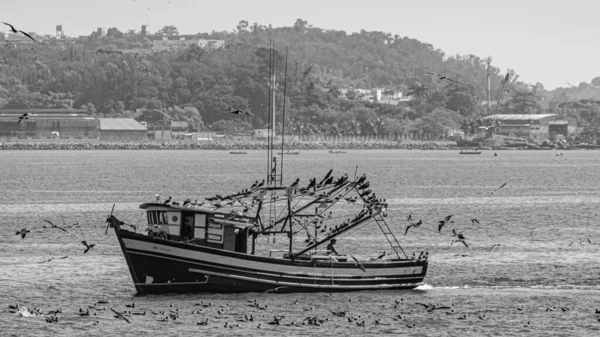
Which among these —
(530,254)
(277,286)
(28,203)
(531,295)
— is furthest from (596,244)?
(28,203)

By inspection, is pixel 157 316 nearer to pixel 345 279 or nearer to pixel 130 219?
pixel 345 279

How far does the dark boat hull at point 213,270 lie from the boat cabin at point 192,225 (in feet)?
3.83

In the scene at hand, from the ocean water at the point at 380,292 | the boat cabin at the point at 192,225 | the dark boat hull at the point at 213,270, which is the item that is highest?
the boat cabin at the point at 192,225

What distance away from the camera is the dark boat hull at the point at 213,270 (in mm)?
59438

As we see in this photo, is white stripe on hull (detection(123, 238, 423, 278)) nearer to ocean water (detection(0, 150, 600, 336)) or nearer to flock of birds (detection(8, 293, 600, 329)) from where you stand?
ocean water (detection(0, 150, 600, 336))

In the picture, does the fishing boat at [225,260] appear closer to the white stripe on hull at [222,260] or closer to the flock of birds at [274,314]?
the white stripe on hull at [222,260]

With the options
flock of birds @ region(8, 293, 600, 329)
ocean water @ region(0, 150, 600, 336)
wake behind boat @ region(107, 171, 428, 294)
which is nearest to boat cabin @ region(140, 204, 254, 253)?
wake behind boat @ region(107, 171, 428, 294)

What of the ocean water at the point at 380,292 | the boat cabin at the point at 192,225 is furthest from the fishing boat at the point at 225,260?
the ocean water at the point at 380,292

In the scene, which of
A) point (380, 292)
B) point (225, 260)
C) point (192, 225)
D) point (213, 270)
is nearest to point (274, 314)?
point (225, 260)

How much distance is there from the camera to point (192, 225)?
60.6 metres

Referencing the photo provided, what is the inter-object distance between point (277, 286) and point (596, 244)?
30024mm

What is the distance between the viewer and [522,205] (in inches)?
4793

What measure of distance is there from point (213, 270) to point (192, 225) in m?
2.26

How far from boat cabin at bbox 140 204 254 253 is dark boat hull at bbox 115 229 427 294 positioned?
45.9 inches
